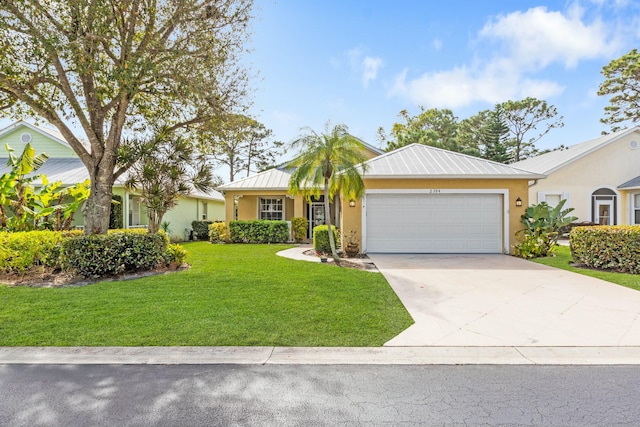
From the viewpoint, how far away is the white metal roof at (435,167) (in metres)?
11.8

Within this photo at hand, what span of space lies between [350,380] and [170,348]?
2.29 metres

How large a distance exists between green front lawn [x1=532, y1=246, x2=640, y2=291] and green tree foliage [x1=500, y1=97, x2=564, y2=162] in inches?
1199

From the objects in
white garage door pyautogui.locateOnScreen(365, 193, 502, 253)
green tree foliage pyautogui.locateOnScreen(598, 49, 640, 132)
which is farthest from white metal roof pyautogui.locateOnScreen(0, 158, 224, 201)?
green tree foliage pyautogui.locateOnScreen(598, 49, 640, 132)

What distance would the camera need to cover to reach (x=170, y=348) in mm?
4098

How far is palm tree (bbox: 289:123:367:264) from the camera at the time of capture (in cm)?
970

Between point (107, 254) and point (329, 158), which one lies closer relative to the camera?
point (107, 254)

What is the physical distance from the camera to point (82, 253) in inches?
307

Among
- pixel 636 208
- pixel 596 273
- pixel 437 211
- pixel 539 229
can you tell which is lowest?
pixel 596 273

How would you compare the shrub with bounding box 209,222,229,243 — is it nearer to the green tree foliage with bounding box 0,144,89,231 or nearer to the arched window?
the green tree foliage with bounding box 0,144,89,231

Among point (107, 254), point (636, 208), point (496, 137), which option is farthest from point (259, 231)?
point (496, 137)

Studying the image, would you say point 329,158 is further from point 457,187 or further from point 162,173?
point 457,187

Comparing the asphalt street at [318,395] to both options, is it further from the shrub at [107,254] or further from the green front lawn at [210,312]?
the shrub at [107,254]

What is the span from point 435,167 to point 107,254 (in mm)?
10808

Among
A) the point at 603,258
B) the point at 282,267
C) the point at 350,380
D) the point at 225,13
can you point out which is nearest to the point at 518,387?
the point at 350,380
